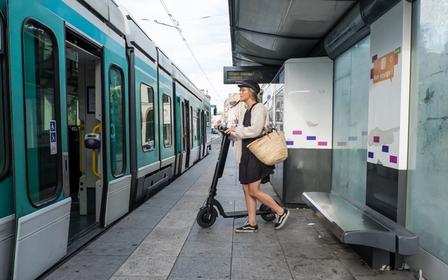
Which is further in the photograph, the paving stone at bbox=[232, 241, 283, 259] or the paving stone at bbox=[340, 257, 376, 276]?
the paving stone at bbox=[232, 241, 283, 259]

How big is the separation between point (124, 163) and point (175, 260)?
1.95 meters

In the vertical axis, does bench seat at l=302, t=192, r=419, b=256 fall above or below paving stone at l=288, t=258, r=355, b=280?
above

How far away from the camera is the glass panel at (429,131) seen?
10.2 ft

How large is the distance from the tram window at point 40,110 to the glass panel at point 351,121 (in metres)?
3.37

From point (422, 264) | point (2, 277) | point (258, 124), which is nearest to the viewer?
point (2, 277)

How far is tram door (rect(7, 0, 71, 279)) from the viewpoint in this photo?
2.99 m

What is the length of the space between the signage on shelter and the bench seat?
135cm

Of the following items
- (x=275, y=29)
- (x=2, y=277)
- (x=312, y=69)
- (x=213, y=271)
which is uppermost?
(x=275, y=29)

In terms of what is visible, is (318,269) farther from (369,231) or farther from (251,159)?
(251,159)

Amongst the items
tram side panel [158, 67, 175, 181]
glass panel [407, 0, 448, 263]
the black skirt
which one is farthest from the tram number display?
glass panel [407, 0, 448, 263]

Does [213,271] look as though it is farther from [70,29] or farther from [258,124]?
[70,29]

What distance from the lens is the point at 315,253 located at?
4.25 metres

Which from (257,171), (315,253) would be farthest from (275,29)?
(315,253)

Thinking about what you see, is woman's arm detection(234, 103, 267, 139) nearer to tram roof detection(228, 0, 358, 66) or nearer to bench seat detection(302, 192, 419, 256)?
bench seat detection(302, 192, 419, 256)
